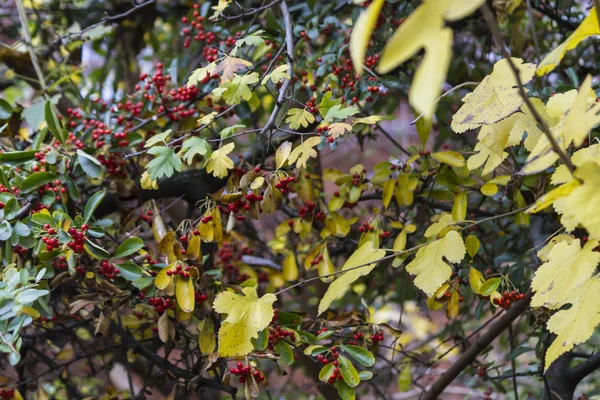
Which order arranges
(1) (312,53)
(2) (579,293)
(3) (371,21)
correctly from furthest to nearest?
(1) (312,53) < (2) (579,293) < (3) (371,21)

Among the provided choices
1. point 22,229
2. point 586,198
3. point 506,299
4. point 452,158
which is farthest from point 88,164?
point 586,198

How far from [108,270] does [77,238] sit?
0.50ft

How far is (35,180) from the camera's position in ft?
4.19

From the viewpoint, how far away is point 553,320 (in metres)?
0.87

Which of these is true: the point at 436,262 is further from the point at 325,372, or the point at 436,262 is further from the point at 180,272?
the point at 180,272

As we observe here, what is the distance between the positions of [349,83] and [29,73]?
3.64 ft

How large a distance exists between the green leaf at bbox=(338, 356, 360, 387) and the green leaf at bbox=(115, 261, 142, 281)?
0.44 metres

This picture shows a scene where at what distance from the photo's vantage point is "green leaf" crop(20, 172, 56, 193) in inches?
50.0

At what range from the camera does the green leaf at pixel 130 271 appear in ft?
4.10

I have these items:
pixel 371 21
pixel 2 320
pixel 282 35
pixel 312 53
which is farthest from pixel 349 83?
pixel 371 21

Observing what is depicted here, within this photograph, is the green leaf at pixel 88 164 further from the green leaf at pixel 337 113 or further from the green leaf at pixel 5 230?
the green leaf at pixel 337 113

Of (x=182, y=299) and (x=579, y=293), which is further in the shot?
(x=182, y=299)

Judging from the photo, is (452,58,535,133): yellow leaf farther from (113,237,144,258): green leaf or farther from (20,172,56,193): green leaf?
(20,172,56,193): green leaf

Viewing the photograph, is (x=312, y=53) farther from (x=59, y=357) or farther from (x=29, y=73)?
(x=59, y=357)
